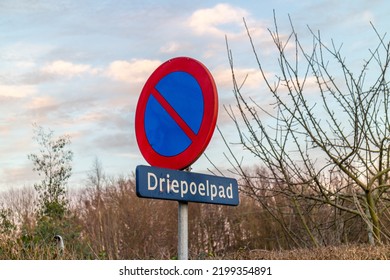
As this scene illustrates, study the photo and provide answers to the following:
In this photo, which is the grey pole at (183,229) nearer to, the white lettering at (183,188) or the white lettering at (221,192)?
the white lettering at (183,188)

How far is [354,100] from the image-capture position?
589cm

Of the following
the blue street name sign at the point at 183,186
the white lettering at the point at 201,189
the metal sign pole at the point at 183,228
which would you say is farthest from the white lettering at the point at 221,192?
the metal sign pole at the point at 183,228

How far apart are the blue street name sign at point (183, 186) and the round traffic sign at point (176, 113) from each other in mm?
119

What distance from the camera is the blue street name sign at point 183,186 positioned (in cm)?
327

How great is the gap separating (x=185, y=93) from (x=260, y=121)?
2.60 metres

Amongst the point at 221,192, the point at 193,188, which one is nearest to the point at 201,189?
the point at 193,188

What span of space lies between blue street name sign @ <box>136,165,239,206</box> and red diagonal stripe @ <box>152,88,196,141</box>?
0.24m

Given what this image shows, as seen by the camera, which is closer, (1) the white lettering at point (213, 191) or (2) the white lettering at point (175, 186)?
(2) the white lettering at point (175, 186)

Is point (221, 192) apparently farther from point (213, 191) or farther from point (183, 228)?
point (183, 228)

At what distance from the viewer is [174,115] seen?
3.61 m

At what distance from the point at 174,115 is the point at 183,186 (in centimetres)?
46

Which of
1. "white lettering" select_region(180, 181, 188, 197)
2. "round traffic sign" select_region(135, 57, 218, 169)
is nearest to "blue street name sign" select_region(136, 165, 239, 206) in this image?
"white lettering" select_region(180, 181, 188, 197)

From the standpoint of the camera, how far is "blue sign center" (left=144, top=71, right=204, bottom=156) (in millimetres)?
3553
